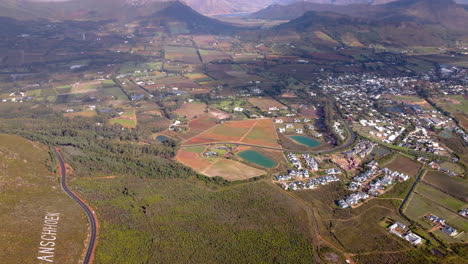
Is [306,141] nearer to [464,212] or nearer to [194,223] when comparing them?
[464,212]

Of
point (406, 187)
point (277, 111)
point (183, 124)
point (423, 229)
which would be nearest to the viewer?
point (423, 229)

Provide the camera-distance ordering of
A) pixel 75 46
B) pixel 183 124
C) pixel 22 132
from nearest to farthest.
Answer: pixel 22 132
pixel 183 124
pixel 75 46

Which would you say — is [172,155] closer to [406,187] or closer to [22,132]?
[22,132]

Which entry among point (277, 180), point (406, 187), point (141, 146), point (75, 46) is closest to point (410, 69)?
point (406, 187)

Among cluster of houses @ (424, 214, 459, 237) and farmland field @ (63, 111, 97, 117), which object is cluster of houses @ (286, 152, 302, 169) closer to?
cluster of houses @ (424, 214, 459, 237)

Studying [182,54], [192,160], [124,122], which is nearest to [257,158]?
[192,160]

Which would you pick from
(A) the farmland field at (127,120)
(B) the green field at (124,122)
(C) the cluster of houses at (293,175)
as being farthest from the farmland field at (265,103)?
(C) the cluster of houses at (293,175)
